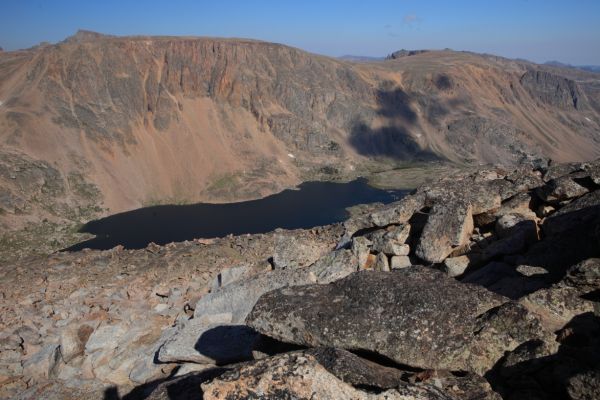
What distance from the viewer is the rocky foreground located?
7973 millimetres

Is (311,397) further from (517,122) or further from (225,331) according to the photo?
Result: (517,122)

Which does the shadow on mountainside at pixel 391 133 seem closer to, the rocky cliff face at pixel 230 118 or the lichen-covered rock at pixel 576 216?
the rocky cliff face at pixel 230 118

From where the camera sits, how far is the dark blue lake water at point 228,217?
272ft

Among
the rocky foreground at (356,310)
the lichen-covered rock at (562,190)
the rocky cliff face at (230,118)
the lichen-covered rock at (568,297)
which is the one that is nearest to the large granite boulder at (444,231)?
the rocky foreground at (356,310)

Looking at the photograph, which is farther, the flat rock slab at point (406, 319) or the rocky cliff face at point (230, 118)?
the rocky cliff face at point (230, 118)

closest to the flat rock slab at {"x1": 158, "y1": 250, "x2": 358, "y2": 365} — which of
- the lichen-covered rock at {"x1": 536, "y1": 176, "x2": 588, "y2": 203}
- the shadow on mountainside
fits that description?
the lichen-covered rock at {"x1": 536, "y1": 176, "x2": 588, "y2": 203}

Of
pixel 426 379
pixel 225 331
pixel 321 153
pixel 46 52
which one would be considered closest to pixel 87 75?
pixel 46 52

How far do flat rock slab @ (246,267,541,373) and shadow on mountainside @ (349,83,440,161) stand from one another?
139m

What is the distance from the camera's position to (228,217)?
94.9m

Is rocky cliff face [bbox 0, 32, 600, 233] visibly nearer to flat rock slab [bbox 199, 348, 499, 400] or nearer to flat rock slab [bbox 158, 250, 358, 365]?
flat rock slab [bbox 158, 250, 358, 365]

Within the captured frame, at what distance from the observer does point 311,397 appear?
268 inches

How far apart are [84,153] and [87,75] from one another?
24.4 metres

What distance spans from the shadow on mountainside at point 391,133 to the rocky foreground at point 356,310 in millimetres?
128616

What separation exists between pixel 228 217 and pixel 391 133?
83585 millimetres
